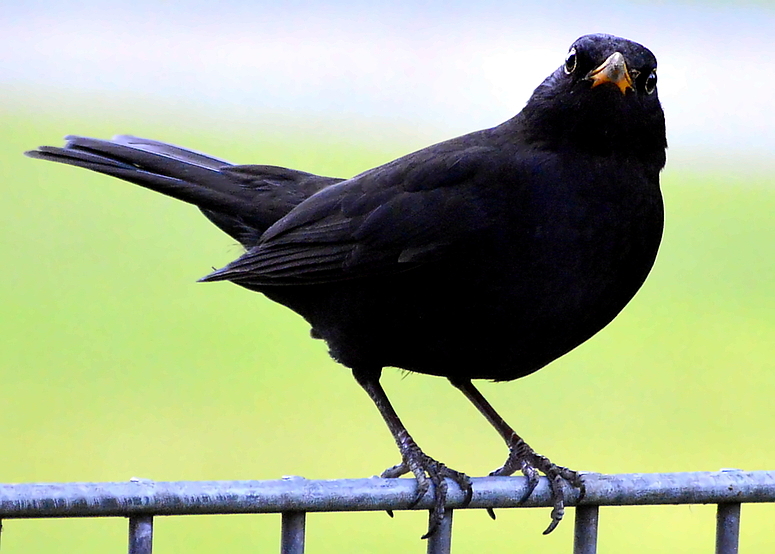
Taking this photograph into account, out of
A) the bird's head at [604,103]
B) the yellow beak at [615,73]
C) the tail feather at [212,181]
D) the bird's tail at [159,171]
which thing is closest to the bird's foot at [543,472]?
the bird's head at [604,103]

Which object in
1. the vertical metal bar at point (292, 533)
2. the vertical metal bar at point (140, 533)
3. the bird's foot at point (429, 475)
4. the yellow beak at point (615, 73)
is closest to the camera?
the vertical metal bar at point (140, 533)

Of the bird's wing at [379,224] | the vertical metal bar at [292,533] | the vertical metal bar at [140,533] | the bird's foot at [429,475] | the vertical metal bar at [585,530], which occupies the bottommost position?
the vertical metal bar at [140,533]

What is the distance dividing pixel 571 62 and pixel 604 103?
187 millimetres

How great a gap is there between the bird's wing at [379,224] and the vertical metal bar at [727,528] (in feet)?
3.94

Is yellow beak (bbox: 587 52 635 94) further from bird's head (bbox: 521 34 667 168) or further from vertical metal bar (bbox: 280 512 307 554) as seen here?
vertical metal bar (bbox: 280 512 307 554)

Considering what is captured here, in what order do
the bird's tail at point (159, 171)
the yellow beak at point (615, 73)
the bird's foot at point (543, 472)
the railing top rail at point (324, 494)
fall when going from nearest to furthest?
the railing top rail at point (324, 494)
the bird's foot at point (543, 472)
the yellow beak at point (615, 73)
the bird's tail at point (159, 171)

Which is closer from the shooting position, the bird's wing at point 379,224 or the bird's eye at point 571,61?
the bird's eye at point 571,61

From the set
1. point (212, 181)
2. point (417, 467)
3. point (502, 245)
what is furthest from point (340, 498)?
point (212, 181)

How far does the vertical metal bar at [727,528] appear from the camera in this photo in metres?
2.20

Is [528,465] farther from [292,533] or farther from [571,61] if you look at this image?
[292,533]

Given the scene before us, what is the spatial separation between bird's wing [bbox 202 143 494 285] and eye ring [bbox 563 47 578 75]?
14.6 inches

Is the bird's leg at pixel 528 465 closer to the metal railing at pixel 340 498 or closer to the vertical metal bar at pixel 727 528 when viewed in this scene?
the metal railing at pixel 340 498

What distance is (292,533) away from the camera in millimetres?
1973

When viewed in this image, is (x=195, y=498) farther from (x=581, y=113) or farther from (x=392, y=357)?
(x=581, y=113)
